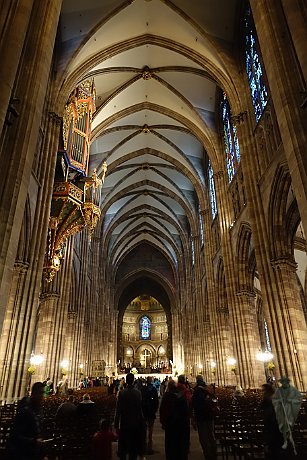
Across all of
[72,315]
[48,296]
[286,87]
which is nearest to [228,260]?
[48,296]

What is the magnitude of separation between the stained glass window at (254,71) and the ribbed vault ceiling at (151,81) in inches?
40.1

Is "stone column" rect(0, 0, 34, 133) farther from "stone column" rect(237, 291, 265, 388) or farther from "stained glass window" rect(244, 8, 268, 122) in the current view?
"stone column" rect(237, 291, 265, 388)

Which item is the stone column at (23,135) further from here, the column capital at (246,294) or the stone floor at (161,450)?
the column capital at (246,294)

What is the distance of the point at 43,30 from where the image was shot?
37.1 ft

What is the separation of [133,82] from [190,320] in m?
22.2

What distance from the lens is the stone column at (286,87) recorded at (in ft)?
28.1

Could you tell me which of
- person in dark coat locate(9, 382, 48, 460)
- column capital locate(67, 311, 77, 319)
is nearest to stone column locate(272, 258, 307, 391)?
person in dark coat locate(9, 382, 48, 460)

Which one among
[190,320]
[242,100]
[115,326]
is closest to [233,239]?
[242,100]

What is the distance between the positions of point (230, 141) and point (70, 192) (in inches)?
399

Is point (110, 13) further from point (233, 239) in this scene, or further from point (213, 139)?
point (233, 239)

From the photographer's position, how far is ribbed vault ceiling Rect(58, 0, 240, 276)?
56.3 feet

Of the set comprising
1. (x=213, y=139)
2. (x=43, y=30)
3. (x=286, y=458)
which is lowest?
(x=286, y=458)

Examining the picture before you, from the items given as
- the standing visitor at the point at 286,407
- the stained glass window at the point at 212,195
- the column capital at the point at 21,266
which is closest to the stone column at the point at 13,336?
the column capital at the point at 21,266

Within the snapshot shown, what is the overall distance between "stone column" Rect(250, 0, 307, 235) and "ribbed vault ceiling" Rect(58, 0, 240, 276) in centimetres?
673
